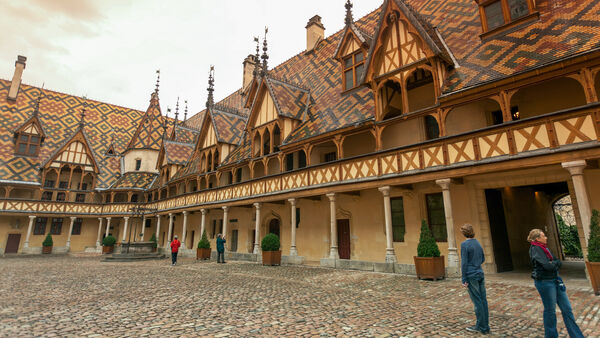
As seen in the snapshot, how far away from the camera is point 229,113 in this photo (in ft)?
88.4

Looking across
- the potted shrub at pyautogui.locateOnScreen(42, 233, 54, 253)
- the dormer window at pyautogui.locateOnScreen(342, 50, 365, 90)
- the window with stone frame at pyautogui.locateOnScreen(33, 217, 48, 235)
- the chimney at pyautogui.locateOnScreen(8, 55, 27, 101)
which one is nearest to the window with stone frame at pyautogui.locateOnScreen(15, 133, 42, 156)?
the chimney at pyautogui.locateOnScreen(8, 55, 27, 101)

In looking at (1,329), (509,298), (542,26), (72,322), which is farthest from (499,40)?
(1,329)

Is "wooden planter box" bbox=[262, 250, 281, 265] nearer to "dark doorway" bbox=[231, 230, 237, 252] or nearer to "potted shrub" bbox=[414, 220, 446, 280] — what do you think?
"potted shrub" bbox=[414, 220, 446, 280]

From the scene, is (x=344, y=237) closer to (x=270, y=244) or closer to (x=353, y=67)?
(x=270, y=244)

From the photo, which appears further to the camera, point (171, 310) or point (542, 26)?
point (542, 26)

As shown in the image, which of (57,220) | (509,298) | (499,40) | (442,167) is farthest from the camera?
(57,220)

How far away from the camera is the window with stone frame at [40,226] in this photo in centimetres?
3045

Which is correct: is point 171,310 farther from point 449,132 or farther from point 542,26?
point 542,26

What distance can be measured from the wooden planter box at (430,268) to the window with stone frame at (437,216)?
9.66 feet

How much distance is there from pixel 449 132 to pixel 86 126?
1658 inches

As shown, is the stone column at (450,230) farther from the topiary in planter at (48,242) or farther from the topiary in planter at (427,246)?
the topiary in planter at (48,242)

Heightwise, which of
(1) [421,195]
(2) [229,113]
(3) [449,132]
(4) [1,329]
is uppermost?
(2) [229,113]

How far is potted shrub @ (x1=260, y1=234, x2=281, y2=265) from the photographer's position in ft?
51.5

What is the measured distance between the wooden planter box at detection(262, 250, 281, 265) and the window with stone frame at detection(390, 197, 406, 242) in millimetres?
5906
